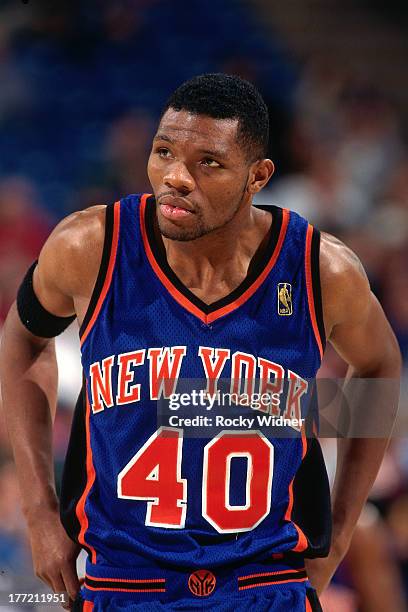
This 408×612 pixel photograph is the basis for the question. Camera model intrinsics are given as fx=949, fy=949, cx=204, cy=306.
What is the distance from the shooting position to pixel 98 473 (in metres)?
1.76

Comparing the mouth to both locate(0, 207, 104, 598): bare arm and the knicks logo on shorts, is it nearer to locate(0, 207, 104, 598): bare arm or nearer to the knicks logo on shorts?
locate(0, 207, 104, 598): bare arm

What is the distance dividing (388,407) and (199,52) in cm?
199

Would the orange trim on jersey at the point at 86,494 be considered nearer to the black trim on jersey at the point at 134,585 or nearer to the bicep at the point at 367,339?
the black trim on jersey at the point at 134,585

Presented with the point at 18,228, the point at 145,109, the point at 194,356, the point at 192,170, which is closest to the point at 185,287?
the point at 194,356

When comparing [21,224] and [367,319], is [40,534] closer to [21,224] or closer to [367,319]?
[367,319]

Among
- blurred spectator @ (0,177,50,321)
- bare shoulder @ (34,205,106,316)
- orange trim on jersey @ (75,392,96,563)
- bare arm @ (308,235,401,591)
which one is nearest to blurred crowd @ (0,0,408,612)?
blurred spectator @ (0,177,50,321)

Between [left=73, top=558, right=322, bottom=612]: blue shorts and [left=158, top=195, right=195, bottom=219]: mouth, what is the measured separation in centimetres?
63

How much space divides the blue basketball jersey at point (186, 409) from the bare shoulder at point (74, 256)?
0.08ft

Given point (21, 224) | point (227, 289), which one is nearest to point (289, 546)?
point (227, 289)

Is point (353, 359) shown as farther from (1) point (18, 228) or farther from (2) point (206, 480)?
(1) point (18, 228)

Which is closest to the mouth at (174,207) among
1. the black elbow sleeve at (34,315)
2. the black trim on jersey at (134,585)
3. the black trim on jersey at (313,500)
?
the black elbow sleeve at (34,315)

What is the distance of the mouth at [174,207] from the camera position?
5.34 feet

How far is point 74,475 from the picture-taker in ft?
6.04

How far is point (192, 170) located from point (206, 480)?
0.55 m
